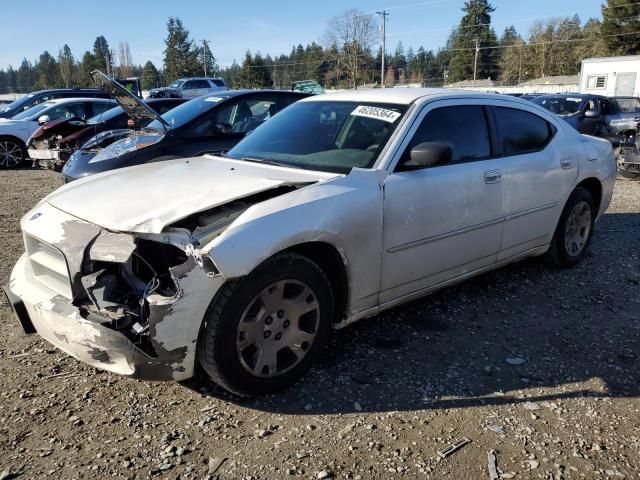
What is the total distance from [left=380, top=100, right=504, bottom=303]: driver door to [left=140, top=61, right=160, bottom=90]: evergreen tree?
299 feet

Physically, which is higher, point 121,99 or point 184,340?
point 121,99

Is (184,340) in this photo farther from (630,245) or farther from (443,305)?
(630,245)

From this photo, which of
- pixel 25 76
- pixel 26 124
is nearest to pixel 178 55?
pixel 25 76

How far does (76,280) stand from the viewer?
2.70m

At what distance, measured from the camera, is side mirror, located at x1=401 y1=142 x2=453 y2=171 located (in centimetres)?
329

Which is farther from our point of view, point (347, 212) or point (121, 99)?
point (121, 99)

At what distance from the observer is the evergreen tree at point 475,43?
79625 mm

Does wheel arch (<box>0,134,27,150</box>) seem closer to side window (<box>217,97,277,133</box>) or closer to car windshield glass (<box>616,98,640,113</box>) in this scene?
side window (<box>217,97,277,133</box>)

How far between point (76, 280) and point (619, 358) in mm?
3333

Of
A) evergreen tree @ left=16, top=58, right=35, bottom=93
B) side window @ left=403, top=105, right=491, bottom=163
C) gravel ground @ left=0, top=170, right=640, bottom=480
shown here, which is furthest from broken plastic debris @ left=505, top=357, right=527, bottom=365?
evergreen tree @ left=16, top=58, right=35, bottom=93

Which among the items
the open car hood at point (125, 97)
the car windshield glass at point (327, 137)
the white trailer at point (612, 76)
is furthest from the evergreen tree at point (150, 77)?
the car windshield glass at point (327, 137)

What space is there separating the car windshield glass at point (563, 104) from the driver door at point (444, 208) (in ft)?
37.9

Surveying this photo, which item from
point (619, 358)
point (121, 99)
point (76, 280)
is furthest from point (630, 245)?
point (121, 99)

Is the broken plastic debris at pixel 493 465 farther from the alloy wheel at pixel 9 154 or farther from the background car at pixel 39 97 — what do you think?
the background car at pixel 39 97
